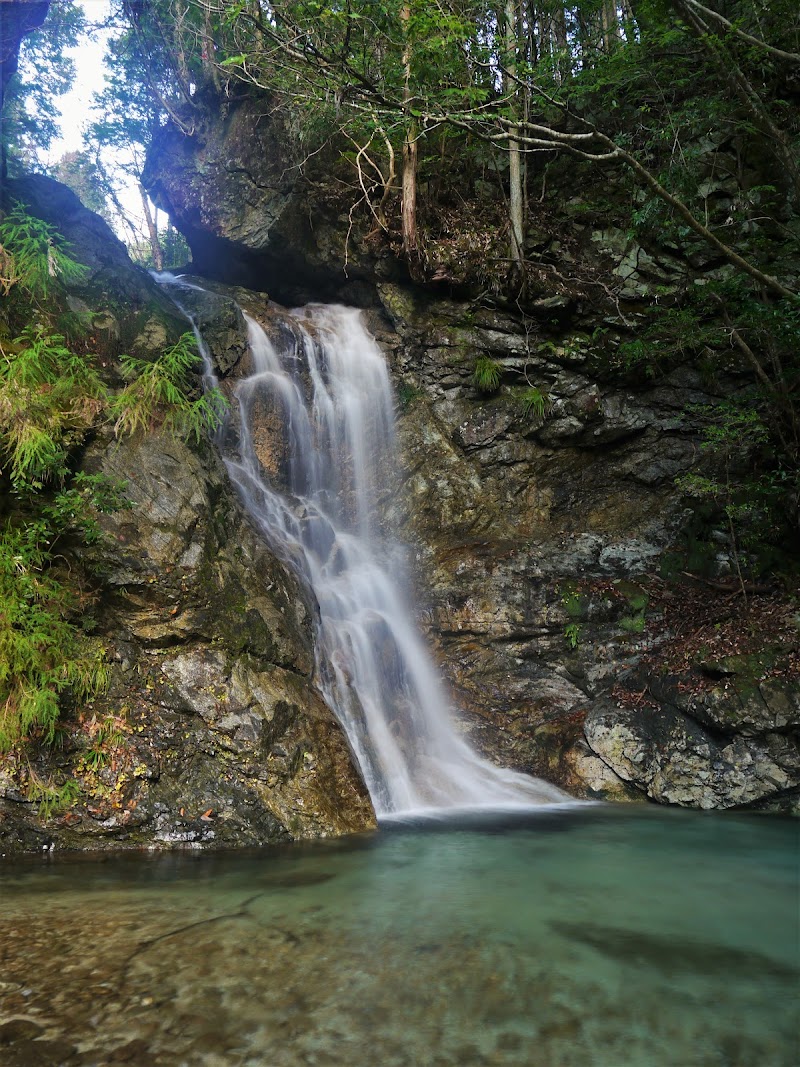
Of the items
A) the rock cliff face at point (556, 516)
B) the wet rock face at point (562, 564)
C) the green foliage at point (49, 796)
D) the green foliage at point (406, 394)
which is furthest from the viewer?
the green foliage at point (406, 394)

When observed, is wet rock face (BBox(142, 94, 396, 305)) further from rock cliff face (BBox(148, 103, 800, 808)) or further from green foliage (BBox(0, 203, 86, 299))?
green foliage (BBox(0, 203, 86, 299))

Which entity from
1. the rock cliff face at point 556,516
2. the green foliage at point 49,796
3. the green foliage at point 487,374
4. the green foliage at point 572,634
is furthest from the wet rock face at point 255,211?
the green foliage at point 49,796

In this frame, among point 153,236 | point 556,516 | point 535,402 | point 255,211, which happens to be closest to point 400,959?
point 556,516

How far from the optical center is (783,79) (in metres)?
10.4

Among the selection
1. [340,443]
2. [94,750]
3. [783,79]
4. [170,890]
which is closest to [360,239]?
[340,443]

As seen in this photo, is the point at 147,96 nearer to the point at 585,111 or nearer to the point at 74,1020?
the point at 585,111

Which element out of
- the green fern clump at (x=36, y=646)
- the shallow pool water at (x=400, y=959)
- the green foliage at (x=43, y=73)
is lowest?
the shallow pool water at (x=400, y=959)

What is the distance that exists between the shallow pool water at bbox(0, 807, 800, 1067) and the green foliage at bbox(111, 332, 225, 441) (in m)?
3.85

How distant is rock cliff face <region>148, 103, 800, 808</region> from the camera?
7.37 meters

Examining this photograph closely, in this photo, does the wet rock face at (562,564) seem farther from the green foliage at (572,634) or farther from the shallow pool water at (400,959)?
the shallow pool water at (400,959)

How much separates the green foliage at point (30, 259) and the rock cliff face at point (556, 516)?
16.3 feet

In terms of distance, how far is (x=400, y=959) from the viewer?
3203mm

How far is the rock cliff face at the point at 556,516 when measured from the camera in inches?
290

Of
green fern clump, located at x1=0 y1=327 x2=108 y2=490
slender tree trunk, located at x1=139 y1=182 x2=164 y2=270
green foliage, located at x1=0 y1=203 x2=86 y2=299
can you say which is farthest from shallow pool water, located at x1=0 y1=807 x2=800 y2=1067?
slender tree trunk, located at x1=139 y1=182 x2=164 y2=270
